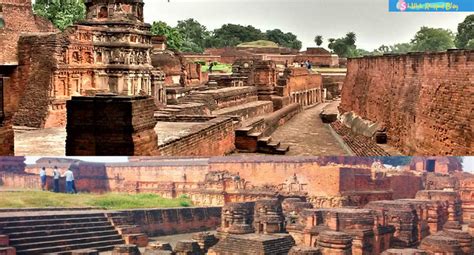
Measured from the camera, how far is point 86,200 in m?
4.25

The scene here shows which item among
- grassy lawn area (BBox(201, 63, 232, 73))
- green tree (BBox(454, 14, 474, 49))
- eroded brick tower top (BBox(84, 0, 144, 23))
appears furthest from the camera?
grassy lawn area (BBox(201, 63, 232, 73))

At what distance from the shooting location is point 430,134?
1073 centimetres

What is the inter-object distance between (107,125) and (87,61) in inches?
461

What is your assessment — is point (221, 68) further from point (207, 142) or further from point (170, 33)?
point (207, 142)

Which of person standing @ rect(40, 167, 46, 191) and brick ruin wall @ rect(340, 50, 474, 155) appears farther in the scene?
brick ruin wall @ rect(340, 50, 474, 155)

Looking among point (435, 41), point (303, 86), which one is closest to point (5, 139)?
point (435, 41)

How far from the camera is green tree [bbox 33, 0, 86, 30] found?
29.5 m

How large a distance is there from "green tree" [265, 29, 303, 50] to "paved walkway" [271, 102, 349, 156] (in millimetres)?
12523

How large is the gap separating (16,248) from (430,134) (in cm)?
811

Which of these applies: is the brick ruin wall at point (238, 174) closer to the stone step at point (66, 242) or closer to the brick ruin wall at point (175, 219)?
the brick ruin wall at point (175, 219)

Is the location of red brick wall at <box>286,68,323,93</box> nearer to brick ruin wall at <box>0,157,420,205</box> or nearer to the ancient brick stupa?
the ancient brick stupa

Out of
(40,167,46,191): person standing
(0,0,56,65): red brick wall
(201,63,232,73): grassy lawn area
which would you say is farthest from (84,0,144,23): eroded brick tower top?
(201,63,232,73): grassy lawn area

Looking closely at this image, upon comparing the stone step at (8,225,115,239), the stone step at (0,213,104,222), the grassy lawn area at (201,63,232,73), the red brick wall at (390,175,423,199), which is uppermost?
the grassy lawn area at (201,63,232,73)

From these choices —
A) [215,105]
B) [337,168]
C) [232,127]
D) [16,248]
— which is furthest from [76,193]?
[215,105]
